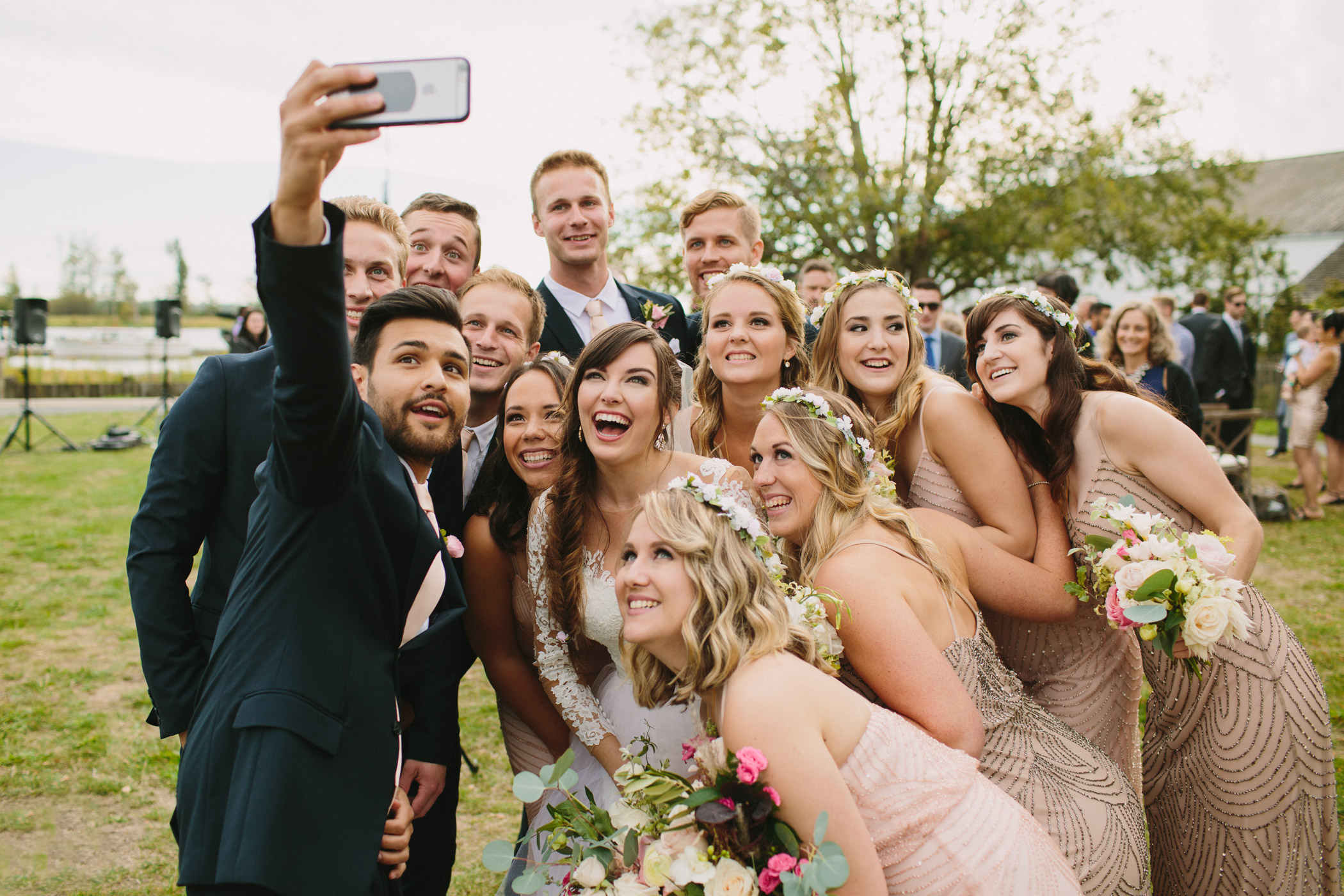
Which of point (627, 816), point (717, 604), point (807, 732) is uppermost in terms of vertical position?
point (717, 604)

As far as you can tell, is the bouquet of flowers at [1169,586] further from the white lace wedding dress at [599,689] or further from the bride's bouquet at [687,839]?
the bride's bouquet at [687,839]

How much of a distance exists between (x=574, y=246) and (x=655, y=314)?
671 millimetres

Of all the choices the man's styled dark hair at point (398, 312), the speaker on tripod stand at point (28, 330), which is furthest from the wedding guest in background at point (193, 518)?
the speaker on tripod stand at point (28, 330)

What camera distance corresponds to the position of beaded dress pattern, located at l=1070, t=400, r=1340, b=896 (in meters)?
3.08

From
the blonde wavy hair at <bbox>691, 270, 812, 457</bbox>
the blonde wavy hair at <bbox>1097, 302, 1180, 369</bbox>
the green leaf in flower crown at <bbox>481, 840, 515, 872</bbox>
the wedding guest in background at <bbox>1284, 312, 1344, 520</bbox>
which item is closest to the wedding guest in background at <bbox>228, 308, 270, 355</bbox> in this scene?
the blonde wavy hair at <bbox>691, 270, 812, 457</bbox>

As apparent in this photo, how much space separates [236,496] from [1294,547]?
11289mm

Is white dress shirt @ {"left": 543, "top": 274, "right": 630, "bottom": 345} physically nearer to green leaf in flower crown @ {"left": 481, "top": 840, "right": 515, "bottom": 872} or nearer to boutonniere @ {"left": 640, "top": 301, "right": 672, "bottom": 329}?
boutonniere @ {"left": 640, "top": 301, "right": 672, "bottom": 329}

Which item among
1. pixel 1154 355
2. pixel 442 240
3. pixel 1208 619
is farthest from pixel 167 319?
pixel 1208 619

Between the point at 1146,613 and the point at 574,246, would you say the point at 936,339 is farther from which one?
the point at 1146,613

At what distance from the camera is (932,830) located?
2348 mm

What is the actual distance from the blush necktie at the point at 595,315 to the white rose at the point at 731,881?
365 cm

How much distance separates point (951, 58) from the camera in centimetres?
1942

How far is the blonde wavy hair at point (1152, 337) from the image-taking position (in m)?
8.07

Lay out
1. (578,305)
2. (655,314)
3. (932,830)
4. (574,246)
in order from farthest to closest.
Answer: (578,305)
(574,246)
(655,314)
(932,830)
